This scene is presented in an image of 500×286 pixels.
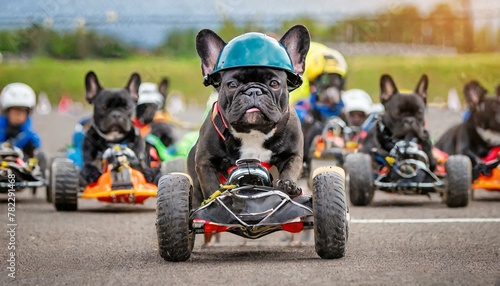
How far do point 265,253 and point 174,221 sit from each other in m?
1.42

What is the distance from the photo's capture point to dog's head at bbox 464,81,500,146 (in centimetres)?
1659

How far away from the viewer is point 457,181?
44.6ft

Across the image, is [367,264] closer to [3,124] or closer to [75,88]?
[3,124]

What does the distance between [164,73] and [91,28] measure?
11.7ft

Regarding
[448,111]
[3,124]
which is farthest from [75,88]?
[3,124]

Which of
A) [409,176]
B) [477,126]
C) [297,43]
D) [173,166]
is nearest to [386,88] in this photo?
[409,176]

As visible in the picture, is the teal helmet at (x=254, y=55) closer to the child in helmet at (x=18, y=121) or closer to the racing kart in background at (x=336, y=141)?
the racing kart in background at (x=336, y=141)

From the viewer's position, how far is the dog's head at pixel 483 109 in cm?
1659

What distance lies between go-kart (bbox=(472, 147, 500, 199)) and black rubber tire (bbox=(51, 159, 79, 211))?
215 inches

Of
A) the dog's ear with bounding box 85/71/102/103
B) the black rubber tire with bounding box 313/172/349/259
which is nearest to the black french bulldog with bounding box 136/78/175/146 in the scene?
the dog's ear with bounding box 85/71/102/103

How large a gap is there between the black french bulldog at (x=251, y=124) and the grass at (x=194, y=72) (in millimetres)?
26449

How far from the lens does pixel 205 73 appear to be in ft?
29.5

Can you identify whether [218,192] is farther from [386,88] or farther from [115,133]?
[386,88]

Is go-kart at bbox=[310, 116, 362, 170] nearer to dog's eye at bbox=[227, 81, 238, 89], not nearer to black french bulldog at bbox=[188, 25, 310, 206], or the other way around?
black french bulldog at bbox=[188, 25, 310, 206]
